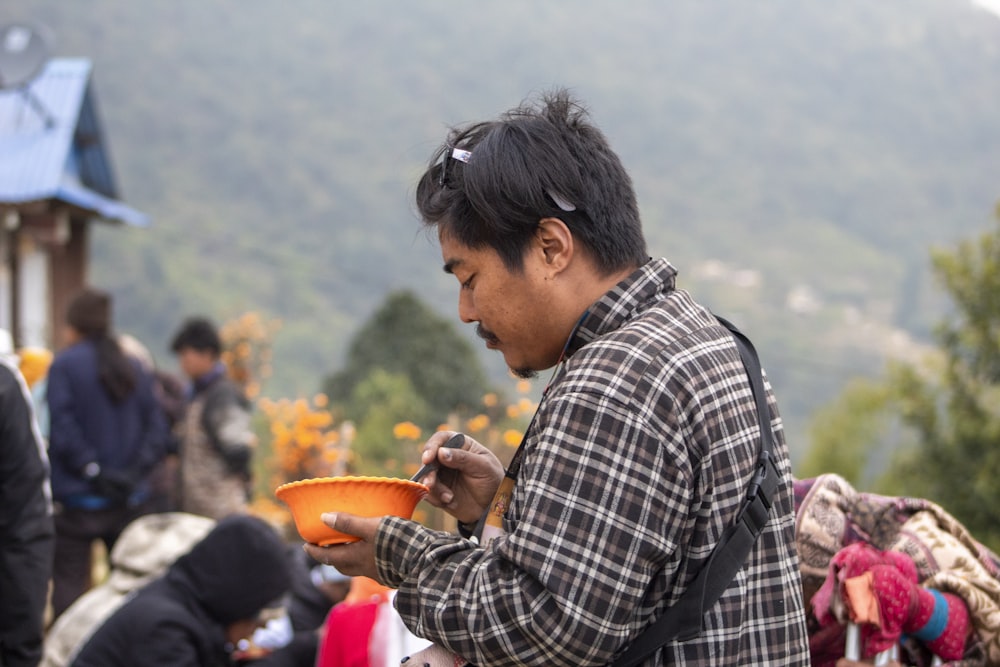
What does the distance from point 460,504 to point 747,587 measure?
0.61 m

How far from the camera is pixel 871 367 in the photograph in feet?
143

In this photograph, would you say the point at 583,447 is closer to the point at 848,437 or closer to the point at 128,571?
the point at 128,571

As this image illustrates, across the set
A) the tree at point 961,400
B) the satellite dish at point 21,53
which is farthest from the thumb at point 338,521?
the satellite dish at point 21,53

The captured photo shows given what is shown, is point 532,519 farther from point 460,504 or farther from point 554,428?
point 460,504

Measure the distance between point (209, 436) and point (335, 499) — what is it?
4470mm

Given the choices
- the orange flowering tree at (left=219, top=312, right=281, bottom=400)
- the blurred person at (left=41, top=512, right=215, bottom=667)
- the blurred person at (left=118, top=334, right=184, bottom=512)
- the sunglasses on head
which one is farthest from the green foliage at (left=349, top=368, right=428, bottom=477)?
the sunglasses on head

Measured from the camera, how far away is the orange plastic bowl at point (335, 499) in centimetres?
164

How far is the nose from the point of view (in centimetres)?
165

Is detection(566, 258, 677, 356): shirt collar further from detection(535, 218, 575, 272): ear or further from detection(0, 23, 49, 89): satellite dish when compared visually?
detection(0, 23, 49, 89): satellite dish

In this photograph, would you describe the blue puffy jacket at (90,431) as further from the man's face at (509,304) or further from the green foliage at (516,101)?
the green foliage at (516,101)

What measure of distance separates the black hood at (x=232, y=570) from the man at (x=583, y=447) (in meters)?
1.75

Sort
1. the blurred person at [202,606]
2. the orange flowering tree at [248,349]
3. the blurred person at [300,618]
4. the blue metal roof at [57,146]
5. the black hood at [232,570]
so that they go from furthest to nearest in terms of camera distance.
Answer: the orange flowering tree at [248,349]
the blue metal roof at [57,146]
the blurred person at [300,618]
the black hood at [232,570]
the blurred person at [202,606]

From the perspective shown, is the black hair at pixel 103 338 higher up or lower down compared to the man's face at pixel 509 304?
lower down

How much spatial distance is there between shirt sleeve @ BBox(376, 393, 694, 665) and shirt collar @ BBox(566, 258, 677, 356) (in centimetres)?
17
